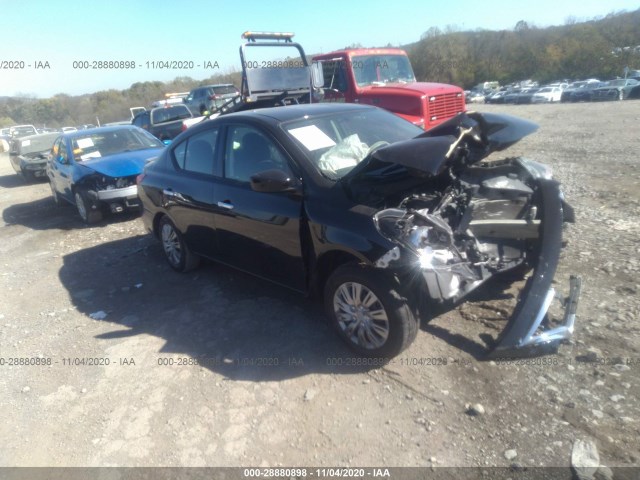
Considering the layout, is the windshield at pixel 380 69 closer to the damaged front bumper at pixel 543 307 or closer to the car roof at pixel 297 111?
the car roof at pixel 297 111

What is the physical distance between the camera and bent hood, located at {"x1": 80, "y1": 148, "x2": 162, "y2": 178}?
7.80 meters

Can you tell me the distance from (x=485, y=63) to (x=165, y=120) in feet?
166

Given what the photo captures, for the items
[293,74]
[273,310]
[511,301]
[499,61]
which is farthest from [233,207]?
[499,61]

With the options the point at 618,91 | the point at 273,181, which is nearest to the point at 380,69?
the point at 273,181

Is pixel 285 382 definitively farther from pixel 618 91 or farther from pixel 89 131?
pixel 618 91

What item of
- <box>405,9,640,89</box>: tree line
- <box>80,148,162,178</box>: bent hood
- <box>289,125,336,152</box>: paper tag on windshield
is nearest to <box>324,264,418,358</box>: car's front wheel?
<box>289,125,336,152</box>: paper tag on windshield

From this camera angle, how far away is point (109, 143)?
8836 millimetres

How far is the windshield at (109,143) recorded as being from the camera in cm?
859

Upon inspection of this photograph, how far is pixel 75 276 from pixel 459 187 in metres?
5.03

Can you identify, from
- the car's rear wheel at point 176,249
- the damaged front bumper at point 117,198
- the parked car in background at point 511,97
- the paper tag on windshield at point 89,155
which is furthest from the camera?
the parked car in background at point 511,97

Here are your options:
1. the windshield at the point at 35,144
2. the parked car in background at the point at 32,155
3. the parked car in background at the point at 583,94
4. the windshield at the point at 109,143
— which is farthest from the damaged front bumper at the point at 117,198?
the parked car in background at the point at 583,94

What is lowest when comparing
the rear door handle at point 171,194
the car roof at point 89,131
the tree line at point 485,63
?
the rear door handle at point 171,194

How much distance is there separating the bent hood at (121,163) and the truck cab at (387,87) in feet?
13.2

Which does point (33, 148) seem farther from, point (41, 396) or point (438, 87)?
point (41, 396)
